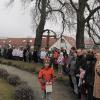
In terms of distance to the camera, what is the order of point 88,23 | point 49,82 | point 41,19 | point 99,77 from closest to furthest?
point 99,77, point 49,82, point 88,23, point 41,19

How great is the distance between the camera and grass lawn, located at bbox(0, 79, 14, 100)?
48.0 ft

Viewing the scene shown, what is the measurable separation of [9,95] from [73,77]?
9.18 feet

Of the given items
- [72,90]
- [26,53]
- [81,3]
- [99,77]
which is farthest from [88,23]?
[99,77]

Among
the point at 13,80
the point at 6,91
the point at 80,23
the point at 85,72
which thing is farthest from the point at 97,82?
the point at 80,23

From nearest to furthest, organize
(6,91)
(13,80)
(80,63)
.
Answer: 1. (80,63)
2. (6,91)
3. (13,80)

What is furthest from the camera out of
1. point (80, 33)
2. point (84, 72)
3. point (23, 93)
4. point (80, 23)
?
point (80, 33)

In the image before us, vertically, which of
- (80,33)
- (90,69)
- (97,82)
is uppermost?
(80,33)

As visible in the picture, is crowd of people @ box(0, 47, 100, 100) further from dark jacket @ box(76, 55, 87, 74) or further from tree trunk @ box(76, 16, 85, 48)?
tree trunk @ box(76, 16, 85, 48)

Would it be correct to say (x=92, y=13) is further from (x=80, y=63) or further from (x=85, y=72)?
(x=85, y=72)

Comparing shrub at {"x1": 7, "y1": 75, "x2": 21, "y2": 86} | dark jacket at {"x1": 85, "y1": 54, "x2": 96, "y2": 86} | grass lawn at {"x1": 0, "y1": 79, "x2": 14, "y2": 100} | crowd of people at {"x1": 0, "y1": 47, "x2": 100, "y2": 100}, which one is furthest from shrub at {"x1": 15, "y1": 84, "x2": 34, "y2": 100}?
shrub at {"x1": 7, "y1": 75, "x2": 21, "y2": 86}

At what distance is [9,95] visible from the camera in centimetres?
1503

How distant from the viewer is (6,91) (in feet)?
51.7

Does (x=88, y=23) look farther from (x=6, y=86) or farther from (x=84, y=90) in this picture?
(x=84, y=90)

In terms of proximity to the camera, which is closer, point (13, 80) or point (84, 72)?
point (84, 72)
